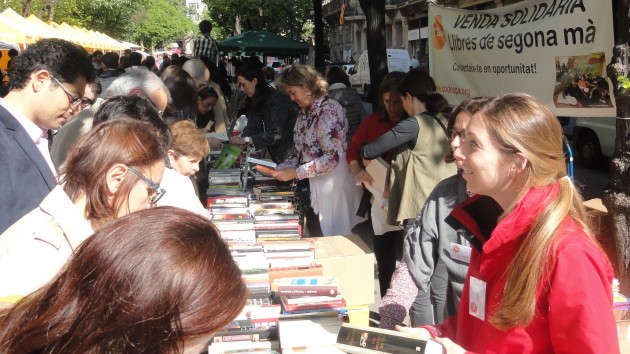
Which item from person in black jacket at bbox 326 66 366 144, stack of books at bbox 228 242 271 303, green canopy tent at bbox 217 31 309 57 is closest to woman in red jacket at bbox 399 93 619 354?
stack of books at bbox 228 242 271 303

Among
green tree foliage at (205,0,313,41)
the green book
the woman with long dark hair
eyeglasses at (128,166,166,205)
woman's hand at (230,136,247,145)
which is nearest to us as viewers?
the woman with long dark hair

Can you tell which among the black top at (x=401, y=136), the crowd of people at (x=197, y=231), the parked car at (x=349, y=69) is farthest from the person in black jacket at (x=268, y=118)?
the parked car at (x=349, y=69)

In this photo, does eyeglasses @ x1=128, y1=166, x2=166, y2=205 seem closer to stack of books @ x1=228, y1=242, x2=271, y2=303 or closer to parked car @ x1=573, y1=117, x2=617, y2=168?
stack of books @ x1=228, y1=242, x2=271, y2=303

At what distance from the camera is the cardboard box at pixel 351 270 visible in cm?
351

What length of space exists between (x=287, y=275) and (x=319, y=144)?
188 centimetres

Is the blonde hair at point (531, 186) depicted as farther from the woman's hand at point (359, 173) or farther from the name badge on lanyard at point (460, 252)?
the woman's hand at point (359, 173)

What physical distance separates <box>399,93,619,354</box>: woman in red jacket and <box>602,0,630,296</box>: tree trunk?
2038mm

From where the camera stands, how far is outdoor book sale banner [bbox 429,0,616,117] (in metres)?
4.33

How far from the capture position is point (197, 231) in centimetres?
112

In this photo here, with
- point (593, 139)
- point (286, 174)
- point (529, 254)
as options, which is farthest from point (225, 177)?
point (593, 139)

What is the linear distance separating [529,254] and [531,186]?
9.1 inches

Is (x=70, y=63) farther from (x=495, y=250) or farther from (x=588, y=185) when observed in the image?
(x=588, y=185)

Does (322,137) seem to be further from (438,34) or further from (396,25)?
(396,25)

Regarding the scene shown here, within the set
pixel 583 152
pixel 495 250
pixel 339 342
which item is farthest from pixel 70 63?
pixel 583 152
